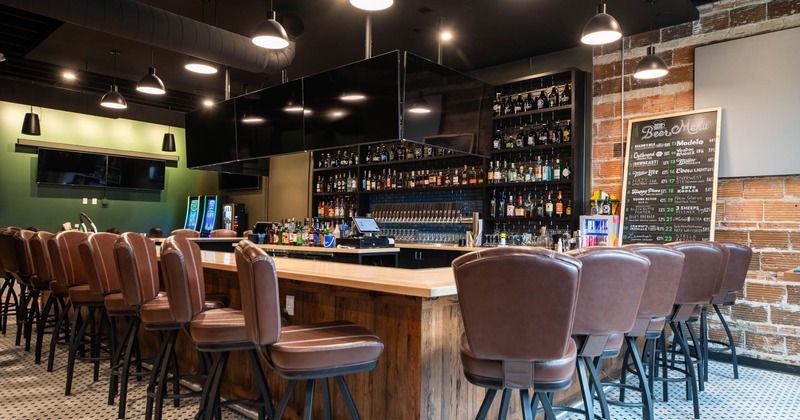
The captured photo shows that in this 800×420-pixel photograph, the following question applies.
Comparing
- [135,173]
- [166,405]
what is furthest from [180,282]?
[135,173]

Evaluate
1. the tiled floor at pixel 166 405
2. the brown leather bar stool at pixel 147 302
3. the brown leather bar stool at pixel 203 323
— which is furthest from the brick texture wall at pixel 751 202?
the brown leather bar stool at pixel 147 302

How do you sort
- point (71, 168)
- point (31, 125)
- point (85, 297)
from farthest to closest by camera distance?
point (71, 168) < point (31, 125) < point (85, 297)

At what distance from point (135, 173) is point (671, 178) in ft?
31.7

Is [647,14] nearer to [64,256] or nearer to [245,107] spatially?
[245,107]

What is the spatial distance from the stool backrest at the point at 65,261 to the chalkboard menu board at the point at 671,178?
17.1 ft

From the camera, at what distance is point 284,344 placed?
6.23 feet

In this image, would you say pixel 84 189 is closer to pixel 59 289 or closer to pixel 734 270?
pixel 59 289

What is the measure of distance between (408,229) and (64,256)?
444 centimetres

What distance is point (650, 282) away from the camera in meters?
2.53

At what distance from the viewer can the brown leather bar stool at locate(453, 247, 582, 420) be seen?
1652 millimetres

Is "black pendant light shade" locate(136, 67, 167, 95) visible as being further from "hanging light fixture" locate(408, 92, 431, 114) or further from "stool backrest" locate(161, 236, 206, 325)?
"stool backrest" locate(161, 236, 206, 325)

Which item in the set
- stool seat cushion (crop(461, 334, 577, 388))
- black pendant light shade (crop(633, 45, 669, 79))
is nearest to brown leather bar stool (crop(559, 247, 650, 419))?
stool seat cushion (crop(461, 334, 577, 388))

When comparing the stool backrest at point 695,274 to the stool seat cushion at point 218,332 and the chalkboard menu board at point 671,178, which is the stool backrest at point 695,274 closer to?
the chalkboard menu board at point 671,178

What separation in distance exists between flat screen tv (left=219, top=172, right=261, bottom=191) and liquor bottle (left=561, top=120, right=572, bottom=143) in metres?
6.51
